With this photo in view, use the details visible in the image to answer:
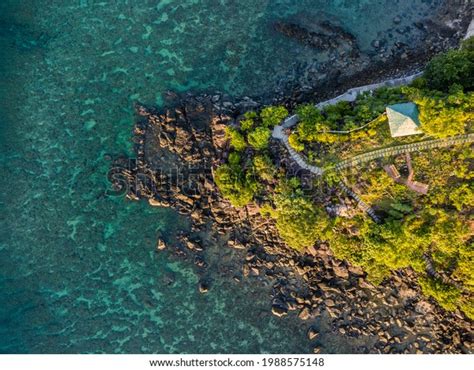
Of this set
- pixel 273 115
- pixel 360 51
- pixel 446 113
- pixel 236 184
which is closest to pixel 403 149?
pixel 446 113

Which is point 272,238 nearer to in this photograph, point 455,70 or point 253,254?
point 253,254

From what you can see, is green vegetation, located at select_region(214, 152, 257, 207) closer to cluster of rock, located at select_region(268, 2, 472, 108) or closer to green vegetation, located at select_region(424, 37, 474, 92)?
cluster of rock, located at select_region(268, 2, 472, 108)

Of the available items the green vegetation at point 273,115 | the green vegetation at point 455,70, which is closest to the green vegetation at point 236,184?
the green vegetation at point 273,115

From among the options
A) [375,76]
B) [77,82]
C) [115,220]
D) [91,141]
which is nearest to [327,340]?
[115,220]

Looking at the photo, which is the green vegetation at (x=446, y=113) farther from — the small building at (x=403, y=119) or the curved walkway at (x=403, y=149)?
the curved walkway at (x=403, y=149)

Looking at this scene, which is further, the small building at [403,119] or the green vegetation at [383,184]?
the green vegetation at [383,184]
